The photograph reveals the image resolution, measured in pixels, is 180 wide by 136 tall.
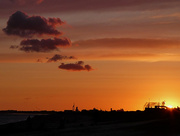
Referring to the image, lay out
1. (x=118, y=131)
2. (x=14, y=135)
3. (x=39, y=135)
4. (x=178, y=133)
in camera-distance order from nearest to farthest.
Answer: (x=178, y=133)
(x=118, y=131)
(x=39, y=135)
(x=14, y=135)

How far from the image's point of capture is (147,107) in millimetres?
147125

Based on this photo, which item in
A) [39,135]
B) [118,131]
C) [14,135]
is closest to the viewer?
[118,131]

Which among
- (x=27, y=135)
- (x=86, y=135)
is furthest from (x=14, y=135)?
(x=86, y=135)

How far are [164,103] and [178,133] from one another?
8574 centimetres

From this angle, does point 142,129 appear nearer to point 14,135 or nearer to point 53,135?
point 53,135

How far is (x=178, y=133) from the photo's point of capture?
58875 millimetres

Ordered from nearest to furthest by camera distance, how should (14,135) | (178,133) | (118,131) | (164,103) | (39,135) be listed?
(178,133), (118,131), (39,135), (14,135), (164,103)

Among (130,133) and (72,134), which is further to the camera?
(72,134)

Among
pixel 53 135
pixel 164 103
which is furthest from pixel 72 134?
pixel 164 103

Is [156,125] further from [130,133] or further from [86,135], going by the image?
[86,135]

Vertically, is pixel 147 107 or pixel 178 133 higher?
pixel 147 107

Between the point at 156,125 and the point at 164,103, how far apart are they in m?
77.6

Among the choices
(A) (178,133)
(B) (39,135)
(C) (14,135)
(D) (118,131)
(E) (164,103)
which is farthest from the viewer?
(E) (164,103)

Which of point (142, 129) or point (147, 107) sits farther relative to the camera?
point (147, 107)
